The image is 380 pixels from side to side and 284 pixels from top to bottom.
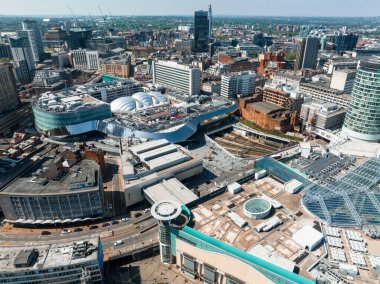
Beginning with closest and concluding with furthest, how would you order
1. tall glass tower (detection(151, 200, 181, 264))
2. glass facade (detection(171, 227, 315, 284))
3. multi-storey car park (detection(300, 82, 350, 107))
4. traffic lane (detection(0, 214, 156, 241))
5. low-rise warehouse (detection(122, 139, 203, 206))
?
glass facade (detection(171, 227, 315, 284)) → tall glass tower (detection(151, 200, 181, 264)) → traffic lane (detection(0, 214, 156, 241)) → low-rise warehouse (detection(122, 139, 203, 206)) → multi-storey car park (detection(300, 82, 350, 107))

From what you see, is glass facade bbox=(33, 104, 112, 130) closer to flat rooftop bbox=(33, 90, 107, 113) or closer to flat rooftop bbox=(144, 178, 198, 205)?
flat rooftop bbox=(33, 90, 107, 113)

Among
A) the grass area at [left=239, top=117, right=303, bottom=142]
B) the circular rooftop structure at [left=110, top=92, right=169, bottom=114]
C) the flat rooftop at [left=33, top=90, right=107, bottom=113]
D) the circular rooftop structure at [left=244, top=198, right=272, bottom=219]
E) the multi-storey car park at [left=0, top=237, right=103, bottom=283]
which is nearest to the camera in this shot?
the multi-storey car park at [left=0, top=237, right=103, bottom=283]

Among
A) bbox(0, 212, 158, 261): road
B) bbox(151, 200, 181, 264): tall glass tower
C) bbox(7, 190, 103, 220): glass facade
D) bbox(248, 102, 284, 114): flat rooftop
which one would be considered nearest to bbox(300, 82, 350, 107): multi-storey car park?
bbox(248, 102, 284, 114): flat rooftop

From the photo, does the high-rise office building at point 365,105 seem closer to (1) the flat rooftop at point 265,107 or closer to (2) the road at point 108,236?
(1) the flat rooftop at point 265,107

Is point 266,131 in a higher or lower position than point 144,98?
lower

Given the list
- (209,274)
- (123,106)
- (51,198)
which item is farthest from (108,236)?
(123,106)

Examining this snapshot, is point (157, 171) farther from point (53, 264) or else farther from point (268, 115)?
point (268, 115)
